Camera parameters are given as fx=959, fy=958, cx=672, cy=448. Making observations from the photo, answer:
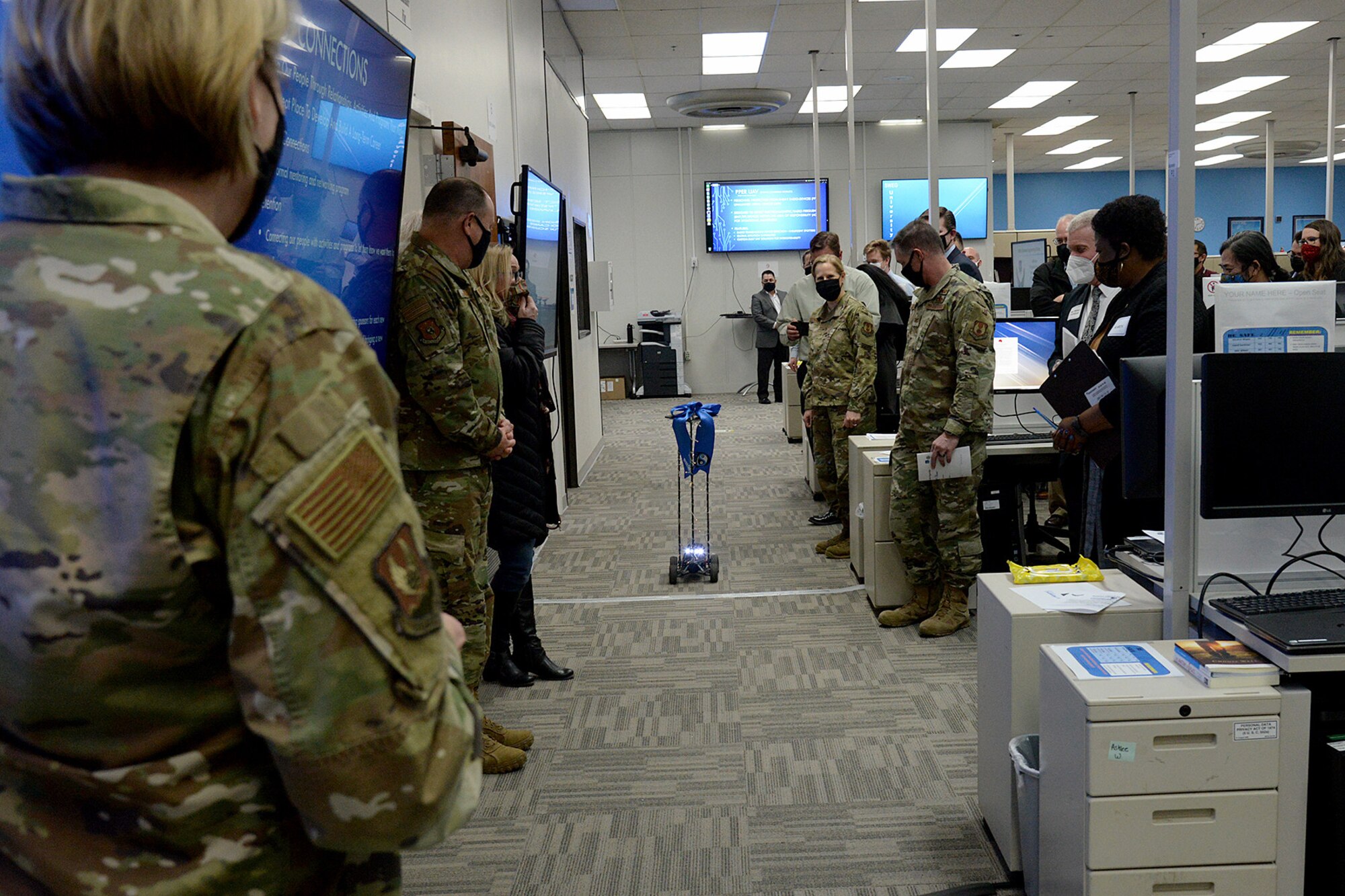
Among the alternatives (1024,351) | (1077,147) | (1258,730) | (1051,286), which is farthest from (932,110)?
(1077,147)

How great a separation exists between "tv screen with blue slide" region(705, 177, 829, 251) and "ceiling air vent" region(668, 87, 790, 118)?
1022mm

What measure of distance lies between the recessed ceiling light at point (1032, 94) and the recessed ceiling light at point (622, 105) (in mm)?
3702

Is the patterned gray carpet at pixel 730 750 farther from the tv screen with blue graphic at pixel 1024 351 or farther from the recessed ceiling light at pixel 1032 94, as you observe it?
the recessed ceiling light at pixel 1032 94

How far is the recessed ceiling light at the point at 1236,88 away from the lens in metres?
9.30

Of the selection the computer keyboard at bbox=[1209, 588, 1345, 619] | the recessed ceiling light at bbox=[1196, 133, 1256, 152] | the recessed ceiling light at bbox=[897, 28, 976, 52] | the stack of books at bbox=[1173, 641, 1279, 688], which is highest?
the recessed ceiling light at bbox=[1196, 133, 1256, 152]

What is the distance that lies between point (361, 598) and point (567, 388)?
5317 mm

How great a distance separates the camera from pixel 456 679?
0.72 m

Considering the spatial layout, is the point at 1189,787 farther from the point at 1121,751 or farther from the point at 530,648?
the point at 530,648

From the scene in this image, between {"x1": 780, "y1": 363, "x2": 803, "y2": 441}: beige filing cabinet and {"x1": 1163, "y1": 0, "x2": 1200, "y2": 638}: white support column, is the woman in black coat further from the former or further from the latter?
{"x1": 780, "y1": 363, "x2": 803, "y2": 441}: beige filing cabinet

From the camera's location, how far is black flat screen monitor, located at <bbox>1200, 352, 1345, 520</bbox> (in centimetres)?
174

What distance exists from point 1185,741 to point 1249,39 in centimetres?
830

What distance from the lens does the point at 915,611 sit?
3.57 meters

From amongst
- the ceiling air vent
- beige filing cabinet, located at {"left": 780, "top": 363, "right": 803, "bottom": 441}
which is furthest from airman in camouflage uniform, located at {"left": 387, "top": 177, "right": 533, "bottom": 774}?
the ceiling air vent

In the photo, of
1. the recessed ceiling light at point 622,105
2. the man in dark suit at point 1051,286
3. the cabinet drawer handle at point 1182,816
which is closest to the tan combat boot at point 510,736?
the cabinet drawer handle at point 1182,816
